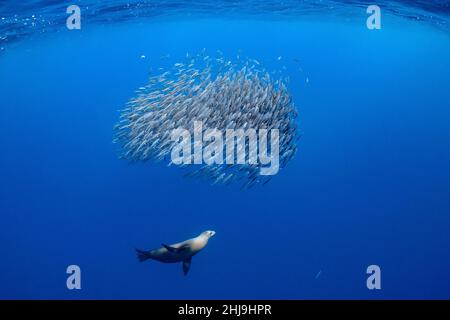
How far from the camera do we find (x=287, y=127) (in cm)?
590

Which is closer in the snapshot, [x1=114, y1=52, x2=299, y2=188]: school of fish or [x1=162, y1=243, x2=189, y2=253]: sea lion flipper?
[x1=114, y1=52, x2=299, y2=188]: school of fish

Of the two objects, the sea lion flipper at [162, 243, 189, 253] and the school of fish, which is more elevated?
the school of fish

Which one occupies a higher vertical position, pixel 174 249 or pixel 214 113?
pixel 214 113

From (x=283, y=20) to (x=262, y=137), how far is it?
8156 millimetres

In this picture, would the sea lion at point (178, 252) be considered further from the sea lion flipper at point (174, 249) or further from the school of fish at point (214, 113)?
the school of fish at point (214, 113)

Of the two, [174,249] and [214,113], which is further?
[174,249]

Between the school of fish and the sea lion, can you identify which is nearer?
the school of fish

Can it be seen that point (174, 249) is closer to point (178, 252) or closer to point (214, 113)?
point (178, 252)

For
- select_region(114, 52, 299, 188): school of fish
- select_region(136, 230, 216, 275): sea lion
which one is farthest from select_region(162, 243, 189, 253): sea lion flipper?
select_region(114, 52, 299, 188): school of fish

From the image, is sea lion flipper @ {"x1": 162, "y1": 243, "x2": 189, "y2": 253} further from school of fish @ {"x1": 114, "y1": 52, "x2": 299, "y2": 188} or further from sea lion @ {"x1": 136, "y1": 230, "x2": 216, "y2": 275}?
school of fish @ {"x1": 114, "y1": 52, "x2": 299, "y2": 188}

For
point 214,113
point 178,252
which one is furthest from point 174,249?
point 214,113

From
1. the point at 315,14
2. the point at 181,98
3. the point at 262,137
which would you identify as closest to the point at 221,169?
the point at 262,137

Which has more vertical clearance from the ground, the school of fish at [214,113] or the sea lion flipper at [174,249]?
the school of fish at [214,113]

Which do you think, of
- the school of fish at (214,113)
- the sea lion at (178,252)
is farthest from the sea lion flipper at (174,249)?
the school of fish at (214,113)
